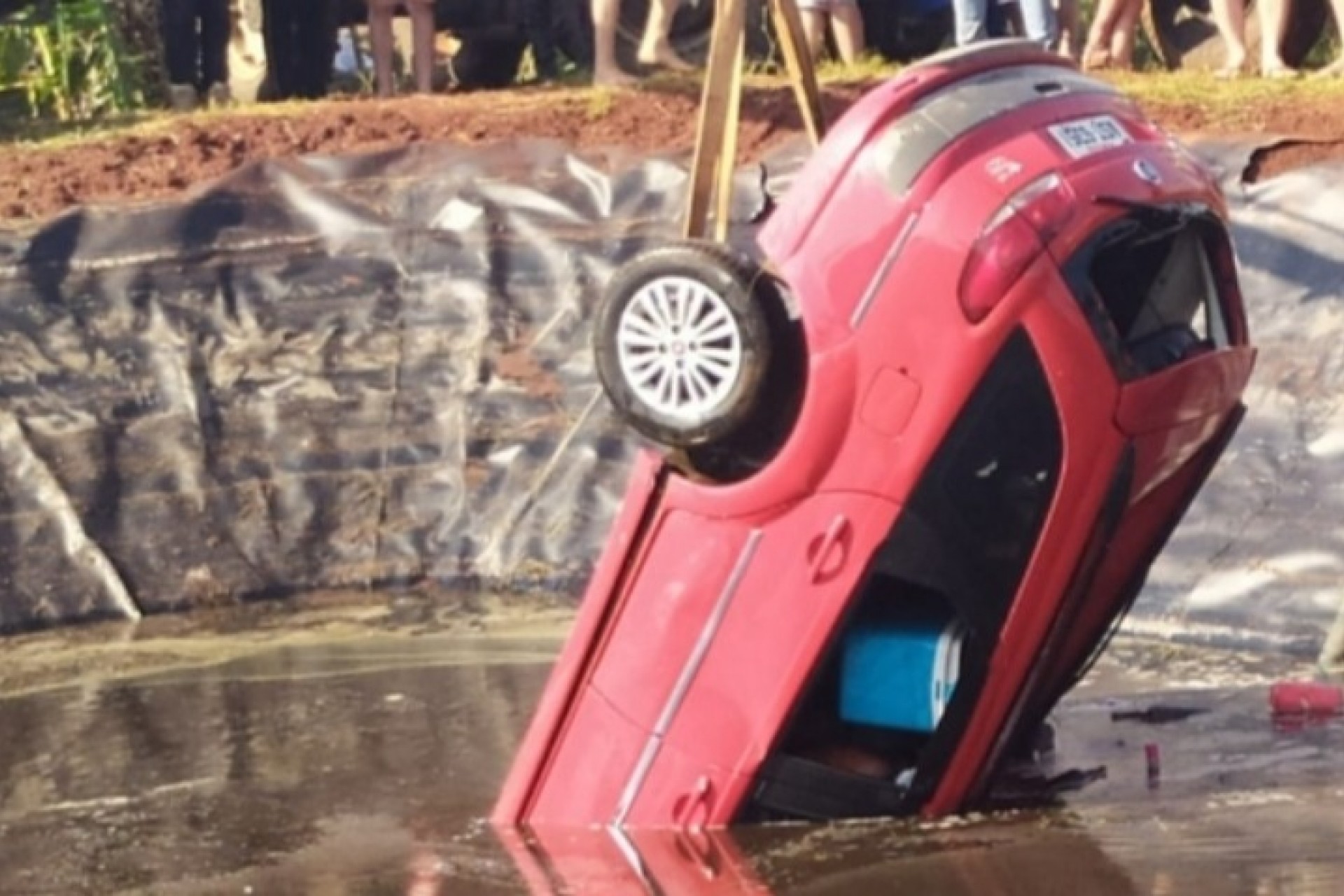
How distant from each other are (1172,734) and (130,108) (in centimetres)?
844

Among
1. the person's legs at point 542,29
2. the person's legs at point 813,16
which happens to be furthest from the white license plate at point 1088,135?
the person's legs at point 542,29

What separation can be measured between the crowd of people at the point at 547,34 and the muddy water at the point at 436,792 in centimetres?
383

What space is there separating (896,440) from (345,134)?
622cm

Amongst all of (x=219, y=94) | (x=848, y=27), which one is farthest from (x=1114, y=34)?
(x=219, y=94)

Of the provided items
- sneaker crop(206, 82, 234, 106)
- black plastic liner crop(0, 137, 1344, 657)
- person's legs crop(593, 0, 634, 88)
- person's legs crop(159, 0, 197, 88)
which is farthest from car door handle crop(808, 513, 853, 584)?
person's legs crop(159, 0, 197, 88)

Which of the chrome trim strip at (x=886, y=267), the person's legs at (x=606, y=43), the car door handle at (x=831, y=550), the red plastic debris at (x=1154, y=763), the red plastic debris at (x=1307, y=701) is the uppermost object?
the chrome trim strip at (x=886, y=267)

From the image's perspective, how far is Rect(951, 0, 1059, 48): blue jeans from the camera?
503 inches

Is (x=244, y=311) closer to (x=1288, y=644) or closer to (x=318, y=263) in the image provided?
(x=318, y=263)

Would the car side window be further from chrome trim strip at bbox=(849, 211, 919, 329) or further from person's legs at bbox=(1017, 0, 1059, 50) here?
person's legs at bbox=(1017, 0, 1059, 50)

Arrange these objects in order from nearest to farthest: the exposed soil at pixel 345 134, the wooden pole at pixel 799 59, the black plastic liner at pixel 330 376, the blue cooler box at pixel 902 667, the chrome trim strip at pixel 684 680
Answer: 1. the chrome trim strip at pixel 684 680
2. the blue cooler box at pixel 902 667
3. the wooden pole at pixel 799 59
4. the black plastic liner at pixel 330 376
5. the exposed soil at pixel 345 134

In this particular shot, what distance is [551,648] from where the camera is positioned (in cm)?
988

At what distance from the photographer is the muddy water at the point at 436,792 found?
6.71 meters

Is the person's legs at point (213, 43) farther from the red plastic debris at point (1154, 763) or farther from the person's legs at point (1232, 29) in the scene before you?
the red plastic debris at point (1154, 763)

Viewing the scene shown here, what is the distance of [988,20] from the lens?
43.5 ft
